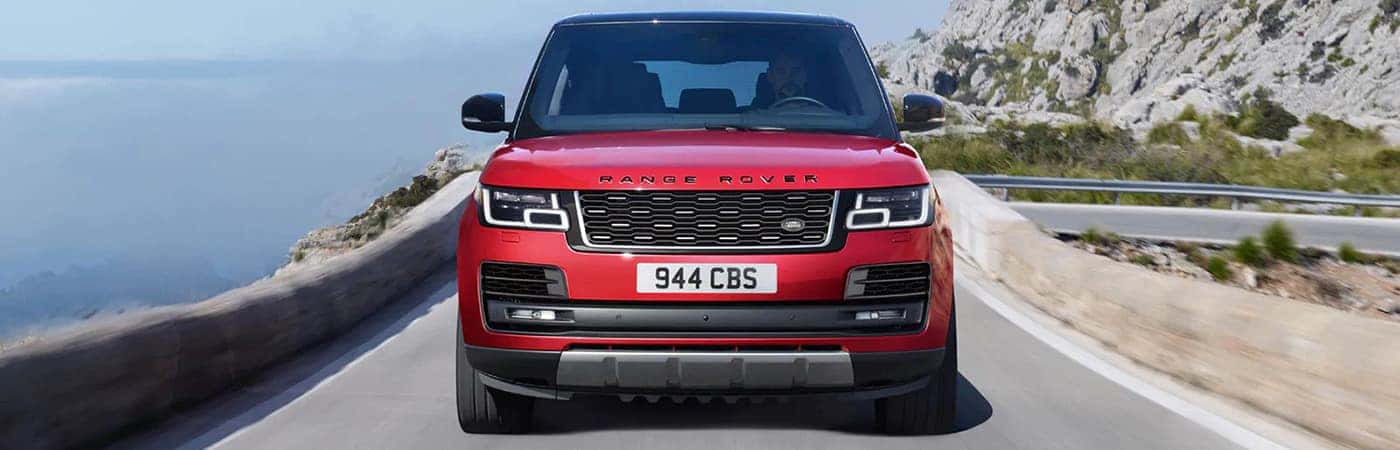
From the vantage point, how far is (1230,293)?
21.9 ft

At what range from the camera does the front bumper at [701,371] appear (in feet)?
15.5

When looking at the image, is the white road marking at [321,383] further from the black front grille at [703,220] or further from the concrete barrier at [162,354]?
the black front grille at [703,220]

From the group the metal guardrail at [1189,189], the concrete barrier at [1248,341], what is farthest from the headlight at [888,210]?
the metal guardrail at [1189,189]

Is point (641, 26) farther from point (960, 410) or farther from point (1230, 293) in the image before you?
point (1230, 293)

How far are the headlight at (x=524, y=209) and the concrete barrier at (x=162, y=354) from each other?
1.65 m

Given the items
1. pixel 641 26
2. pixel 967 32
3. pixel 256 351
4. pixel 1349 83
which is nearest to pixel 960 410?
pixel 641 26

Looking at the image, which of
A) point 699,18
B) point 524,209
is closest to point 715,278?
point 524,209

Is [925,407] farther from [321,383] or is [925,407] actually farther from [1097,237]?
[1097,237]

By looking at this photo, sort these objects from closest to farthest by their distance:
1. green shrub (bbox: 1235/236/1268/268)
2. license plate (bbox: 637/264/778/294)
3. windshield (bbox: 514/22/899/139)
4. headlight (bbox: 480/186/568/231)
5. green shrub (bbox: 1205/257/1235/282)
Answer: license plate (bbox: 637/264/778/294), headlight (bbox: 480/186/568/231), windshield (bbox: 514/22/899/139), green shrub (bbox: 1205/257/1235/282), green shrub (bbox: 1235/236/1268/268)

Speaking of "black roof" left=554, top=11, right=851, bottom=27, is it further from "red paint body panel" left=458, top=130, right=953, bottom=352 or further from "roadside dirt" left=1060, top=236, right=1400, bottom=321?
"roadside dirt" left=1060, top=236, right=1400, bottom=321

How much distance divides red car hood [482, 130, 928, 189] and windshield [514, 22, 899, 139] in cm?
45

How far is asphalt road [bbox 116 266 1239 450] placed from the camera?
541 centimetres

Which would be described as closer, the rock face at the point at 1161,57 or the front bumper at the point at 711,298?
the front bumper at the point at 711,298

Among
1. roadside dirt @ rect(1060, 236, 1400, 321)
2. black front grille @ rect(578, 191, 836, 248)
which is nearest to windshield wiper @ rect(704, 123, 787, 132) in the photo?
black front grille @ rect(578, 191, 836, 248)
